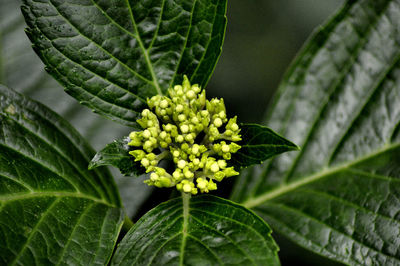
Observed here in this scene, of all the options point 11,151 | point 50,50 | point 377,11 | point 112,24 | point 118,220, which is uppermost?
point 377,11

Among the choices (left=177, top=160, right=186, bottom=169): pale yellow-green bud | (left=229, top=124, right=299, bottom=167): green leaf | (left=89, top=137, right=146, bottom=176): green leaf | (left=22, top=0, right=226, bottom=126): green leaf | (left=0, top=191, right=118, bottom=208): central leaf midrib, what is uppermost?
(left=22, top=0, right=226, bottom=126): green leaf

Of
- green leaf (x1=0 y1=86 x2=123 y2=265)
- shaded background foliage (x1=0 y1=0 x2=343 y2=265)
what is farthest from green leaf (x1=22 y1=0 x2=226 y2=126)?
shaded background foliage (x1=0 y1=0 x2=343 y2=265)

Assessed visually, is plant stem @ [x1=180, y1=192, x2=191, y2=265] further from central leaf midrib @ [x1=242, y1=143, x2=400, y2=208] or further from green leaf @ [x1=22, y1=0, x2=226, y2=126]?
central leaf midrib @ [x1=242, y1=143, x2=400, y2=208]

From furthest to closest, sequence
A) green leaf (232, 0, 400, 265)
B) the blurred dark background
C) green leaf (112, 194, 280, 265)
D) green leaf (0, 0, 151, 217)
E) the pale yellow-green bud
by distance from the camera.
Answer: the blurred dark background → green leaf (0, 0, 151, 217) → green leaf (232, 0, 400, 265) → the pale yellow-green bud → green leaf (112, 194, 280, 265)

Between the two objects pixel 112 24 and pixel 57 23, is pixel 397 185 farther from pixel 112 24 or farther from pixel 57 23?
pixel 57 23

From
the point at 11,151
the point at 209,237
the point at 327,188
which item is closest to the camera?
the point at 209,237

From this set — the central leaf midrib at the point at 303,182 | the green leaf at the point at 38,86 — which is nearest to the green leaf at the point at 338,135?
the central leaf midrib at the point at 303,182

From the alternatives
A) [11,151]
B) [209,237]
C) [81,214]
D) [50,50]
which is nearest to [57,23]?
[50,50]

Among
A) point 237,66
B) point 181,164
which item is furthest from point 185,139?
point 237,66
